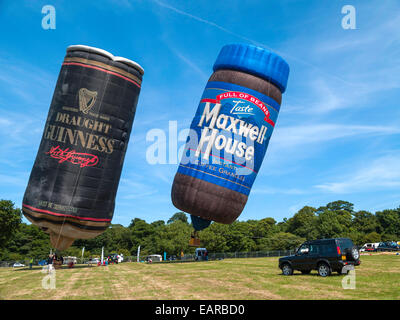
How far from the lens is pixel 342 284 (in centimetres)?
1428

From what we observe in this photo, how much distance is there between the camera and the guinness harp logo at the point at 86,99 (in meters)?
12.9

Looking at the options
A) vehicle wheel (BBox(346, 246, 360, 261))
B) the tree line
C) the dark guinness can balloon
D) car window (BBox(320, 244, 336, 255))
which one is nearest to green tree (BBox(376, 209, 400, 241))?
the tree line

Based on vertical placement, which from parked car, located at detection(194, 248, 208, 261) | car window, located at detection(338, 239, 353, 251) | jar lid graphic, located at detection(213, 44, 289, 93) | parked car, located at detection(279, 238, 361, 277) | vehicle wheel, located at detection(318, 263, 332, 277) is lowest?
parked car, located at detection(194, 248, 208, 261)

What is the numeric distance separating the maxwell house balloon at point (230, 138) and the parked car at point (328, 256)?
167 inches

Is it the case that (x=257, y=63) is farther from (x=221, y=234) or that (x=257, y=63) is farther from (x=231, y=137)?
(x=221, y=234)

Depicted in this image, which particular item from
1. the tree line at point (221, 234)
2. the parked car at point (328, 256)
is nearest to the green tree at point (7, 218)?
the tree line at point (221, 234)

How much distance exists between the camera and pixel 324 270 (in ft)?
56.1

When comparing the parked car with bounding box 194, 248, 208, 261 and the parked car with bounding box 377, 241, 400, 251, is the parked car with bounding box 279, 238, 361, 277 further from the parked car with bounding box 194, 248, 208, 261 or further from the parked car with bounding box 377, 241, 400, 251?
the parked car with bounding box 377, 241, 400, 251

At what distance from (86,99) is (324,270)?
42.8 ft

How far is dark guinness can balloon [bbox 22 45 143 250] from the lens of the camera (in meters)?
12.5

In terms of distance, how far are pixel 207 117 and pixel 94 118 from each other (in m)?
5.74
